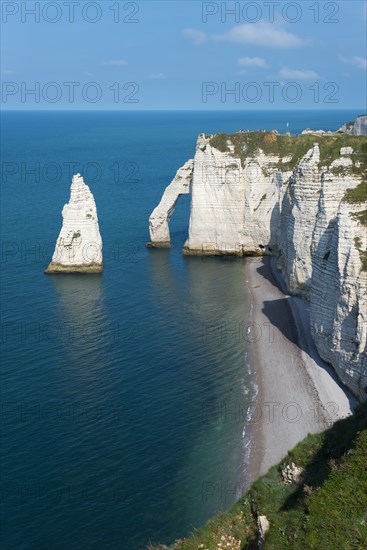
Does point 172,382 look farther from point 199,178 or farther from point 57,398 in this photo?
point 199,178

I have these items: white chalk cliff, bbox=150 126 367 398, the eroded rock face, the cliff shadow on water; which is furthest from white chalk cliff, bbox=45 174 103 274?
the cliff shadow on water

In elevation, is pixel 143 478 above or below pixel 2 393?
below

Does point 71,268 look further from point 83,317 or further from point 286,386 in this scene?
point 286,386

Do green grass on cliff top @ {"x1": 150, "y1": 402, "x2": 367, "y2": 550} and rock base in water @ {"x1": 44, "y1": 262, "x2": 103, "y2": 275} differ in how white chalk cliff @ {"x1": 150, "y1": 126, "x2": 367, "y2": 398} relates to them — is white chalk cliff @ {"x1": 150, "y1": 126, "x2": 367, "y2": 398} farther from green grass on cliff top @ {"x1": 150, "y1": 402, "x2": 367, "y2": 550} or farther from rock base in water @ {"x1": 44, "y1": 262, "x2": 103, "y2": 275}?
green grass on cliff top @ {"x1": 150, "y1": 402, "x2": 367, "y2": 550}

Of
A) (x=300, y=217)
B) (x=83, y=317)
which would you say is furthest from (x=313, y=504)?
(x=83, y=317)

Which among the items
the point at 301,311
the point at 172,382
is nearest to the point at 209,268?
the point at 301,311

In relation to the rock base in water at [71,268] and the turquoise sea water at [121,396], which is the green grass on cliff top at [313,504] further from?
the rock base in water at [71,268]

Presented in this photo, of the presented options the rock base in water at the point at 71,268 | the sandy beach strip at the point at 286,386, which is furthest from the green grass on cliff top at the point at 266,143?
the sandy beach strip at the point at 286,386
